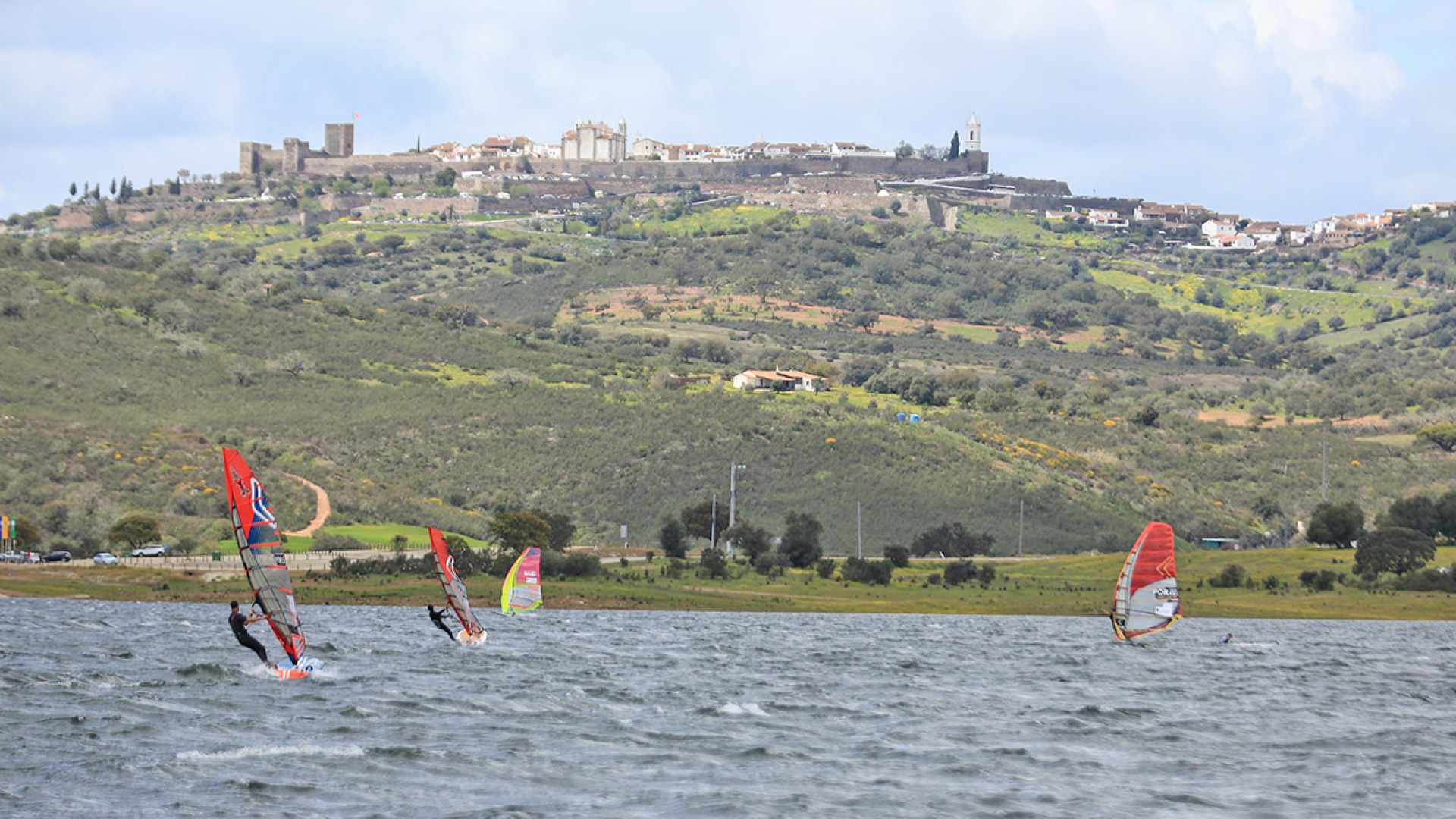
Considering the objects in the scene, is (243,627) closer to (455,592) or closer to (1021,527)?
(455,592)

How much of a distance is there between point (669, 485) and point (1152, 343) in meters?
105

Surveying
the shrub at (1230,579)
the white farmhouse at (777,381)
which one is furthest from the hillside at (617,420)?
the shrub at (1230,579)

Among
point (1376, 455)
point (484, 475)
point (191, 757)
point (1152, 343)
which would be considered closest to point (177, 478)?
point (484, 475)

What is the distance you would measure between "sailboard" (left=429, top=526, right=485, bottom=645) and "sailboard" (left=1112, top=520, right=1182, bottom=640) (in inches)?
696

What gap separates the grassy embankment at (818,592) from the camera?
179ft

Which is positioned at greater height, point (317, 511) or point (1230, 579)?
point (317, 511)

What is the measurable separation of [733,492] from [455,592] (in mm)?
42638

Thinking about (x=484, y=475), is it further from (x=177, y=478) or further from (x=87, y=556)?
(x=87, y=556)

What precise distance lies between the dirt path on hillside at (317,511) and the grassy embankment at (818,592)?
11.1m

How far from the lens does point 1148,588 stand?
44.1 m

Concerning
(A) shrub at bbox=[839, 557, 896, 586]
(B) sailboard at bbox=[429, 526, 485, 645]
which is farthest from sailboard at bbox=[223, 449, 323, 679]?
(A) shrub at bbox=[839, 557, 896, 586]

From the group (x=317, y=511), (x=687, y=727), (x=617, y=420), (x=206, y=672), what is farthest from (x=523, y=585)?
(x=617, y=420)

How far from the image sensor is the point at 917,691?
3353cm

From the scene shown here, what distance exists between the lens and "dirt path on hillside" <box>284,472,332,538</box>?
69375 millimetres
